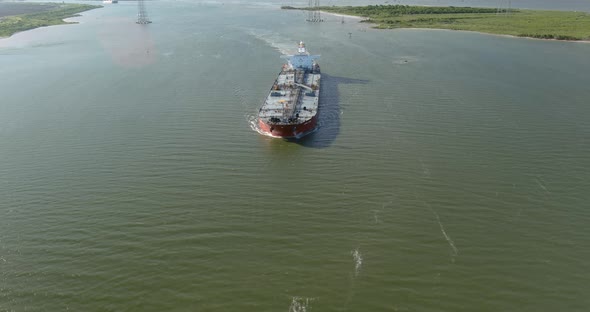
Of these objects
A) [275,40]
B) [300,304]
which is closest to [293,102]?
[300,304]

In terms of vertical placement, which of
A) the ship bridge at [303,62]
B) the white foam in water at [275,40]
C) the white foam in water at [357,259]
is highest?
the white foam in water at [275,40]

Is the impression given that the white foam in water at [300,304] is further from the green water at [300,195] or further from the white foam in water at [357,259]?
the white foam in water at [357,259]

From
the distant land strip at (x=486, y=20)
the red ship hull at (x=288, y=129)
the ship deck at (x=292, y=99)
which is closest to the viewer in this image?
the red ship hull at (x=288, y=129)

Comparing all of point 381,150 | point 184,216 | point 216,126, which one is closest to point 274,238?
point 184,216

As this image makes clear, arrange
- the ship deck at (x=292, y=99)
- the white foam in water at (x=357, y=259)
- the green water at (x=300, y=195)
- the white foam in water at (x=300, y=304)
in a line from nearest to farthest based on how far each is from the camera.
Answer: the white foam in water at (x=300, y=304) → the green water at (x=300, y=195) → the white foam in water at (x=357, y=259) → the ship deck at (x=292, y=99)

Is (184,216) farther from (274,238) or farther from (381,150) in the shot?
(381,150)

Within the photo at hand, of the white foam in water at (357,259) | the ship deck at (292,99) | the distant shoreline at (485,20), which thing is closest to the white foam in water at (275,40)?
the ship deck at (292,99)
